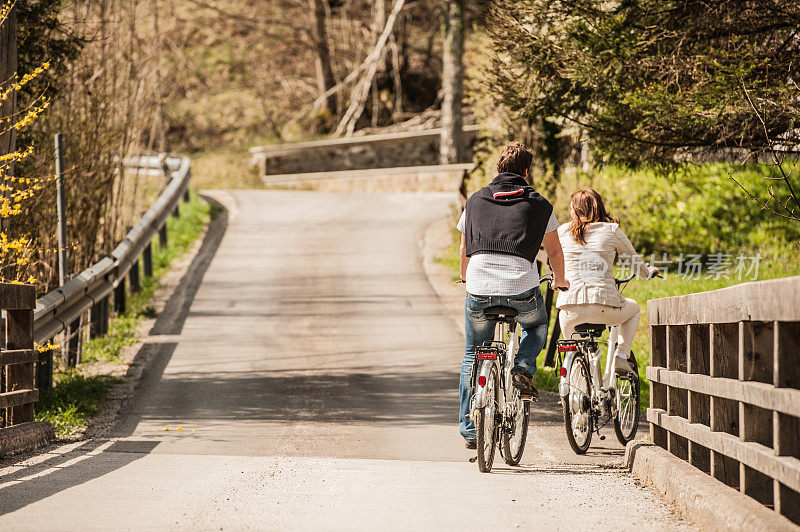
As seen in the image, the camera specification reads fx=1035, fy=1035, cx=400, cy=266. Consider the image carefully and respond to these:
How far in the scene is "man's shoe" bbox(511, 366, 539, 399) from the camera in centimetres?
632

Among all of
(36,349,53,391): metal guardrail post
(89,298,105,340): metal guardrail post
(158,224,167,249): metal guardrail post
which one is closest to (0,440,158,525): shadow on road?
(36,349,53,391): metal guardrail post

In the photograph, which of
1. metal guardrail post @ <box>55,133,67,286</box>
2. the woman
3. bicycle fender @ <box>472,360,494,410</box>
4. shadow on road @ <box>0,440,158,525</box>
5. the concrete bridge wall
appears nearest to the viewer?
shadow on road @ <box>0,440,158,525</box>

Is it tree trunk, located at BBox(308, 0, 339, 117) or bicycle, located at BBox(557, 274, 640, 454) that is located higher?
tree trunk, located at BBox(308, 0, 339, 117)

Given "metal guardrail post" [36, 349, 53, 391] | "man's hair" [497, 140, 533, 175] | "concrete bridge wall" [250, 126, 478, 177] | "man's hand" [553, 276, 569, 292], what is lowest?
"metal guardrail post" [36, 349, 53, 391]

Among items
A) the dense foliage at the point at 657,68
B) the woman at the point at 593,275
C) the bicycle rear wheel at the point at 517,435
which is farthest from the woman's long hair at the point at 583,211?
the dense foliage at the point at 657,68

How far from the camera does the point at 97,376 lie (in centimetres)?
989

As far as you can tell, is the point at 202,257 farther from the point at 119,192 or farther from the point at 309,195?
the point at 309,195

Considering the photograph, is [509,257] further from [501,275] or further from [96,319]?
[96,319]

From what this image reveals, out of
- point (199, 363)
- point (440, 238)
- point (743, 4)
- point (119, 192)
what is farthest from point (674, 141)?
Answer: point (440, 238)

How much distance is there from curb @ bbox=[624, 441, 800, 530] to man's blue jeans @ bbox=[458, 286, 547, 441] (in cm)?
86

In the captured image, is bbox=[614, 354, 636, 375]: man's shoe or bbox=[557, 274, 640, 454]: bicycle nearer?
bbox=[557, 274, 640, 454]: bicycle

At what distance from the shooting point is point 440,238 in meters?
19.4

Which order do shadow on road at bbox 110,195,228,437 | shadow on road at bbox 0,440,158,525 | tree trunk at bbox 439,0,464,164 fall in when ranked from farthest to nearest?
tree trunk at bbox 439,0,464,164
shadow on road at bbox 110,195,228,437
shadow on road at bbox 0,440,158,525

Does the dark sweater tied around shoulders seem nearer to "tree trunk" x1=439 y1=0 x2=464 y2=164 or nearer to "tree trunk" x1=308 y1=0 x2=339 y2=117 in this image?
"tree trunk" x1=439 y1=0 x2=464 y2=164
